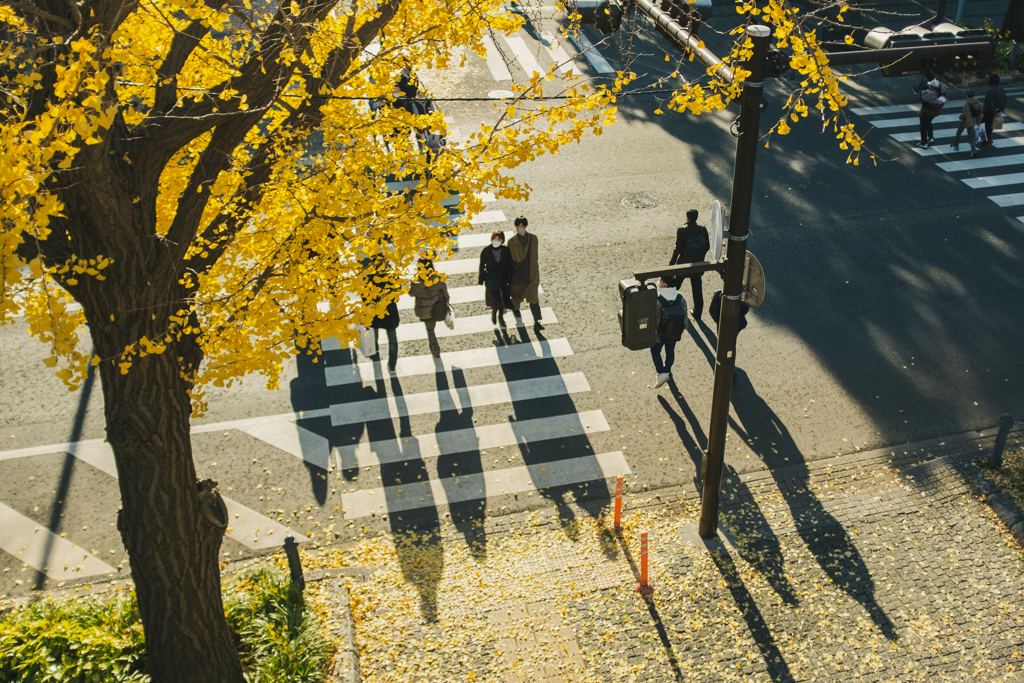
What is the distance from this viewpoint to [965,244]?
14.0 m

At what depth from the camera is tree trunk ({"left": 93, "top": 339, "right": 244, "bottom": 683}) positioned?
6.11 meters

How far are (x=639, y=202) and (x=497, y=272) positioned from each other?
15.9 feet

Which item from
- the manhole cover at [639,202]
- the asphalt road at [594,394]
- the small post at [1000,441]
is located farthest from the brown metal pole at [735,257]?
the manhole cover at [639,202]

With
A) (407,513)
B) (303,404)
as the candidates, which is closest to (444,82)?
(303,404)

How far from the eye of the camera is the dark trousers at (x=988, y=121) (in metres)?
17.0

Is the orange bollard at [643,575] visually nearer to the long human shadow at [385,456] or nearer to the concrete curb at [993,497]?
the long human shadow at [385,456]

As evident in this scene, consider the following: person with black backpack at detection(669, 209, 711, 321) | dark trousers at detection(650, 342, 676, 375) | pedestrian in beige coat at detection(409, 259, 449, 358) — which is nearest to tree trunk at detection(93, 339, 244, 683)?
pedestrian in beige coat at detection(409, 259, 449, 358)

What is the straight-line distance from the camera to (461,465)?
998 centimetres

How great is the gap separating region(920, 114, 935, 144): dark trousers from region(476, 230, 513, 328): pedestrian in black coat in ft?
33.9

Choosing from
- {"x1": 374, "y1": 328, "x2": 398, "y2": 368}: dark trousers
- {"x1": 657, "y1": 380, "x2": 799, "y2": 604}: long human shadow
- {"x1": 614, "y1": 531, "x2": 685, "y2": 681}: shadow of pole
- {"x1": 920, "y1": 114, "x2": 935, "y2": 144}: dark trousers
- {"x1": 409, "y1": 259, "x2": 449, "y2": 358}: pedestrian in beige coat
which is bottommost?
{"x1": 614, "y1": 531, "x2": 685, "y2": 681}: shadow of pole

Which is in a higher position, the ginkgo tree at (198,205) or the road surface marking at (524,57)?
the road surface marking at (524,57)

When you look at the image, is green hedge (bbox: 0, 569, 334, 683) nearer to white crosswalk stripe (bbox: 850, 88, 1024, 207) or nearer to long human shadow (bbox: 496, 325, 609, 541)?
long human shadow (bbox: 496, 325, 609, 541)

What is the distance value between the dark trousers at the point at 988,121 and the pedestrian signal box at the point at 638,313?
13093 mm

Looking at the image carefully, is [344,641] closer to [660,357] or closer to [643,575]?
[643,575]
